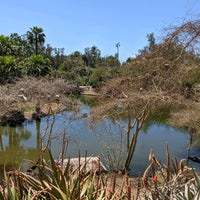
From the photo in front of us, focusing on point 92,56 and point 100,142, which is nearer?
point 100,142

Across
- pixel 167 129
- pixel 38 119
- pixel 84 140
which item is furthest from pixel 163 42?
pixel 38 119

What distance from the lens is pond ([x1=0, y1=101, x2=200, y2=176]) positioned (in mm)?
12453

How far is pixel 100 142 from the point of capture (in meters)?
14.3

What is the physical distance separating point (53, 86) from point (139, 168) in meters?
12.8

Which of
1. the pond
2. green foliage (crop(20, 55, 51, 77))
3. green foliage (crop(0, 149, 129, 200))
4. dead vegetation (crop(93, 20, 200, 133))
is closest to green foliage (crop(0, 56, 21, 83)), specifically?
green foliage (crop(20, 55, 51, 77))

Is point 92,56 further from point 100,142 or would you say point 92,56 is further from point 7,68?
point 100,142

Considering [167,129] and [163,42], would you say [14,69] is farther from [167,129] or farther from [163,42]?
[163,42]

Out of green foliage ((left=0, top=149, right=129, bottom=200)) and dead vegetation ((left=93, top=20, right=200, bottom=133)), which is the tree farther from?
green foliage ((left=0, top=149, right=129, bottom=200))

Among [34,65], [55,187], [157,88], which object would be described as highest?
[34,65]

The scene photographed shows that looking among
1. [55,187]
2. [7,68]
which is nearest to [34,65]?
[7,68]

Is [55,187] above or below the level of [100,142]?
above

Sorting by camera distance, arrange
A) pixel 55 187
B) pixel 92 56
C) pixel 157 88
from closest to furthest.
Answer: pixel 55 187
pixel 157 88
pixel 92 56

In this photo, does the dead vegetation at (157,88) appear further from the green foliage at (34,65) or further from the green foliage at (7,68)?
the green foliage at (34,65)

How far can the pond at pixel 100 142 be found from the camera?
12453mm
